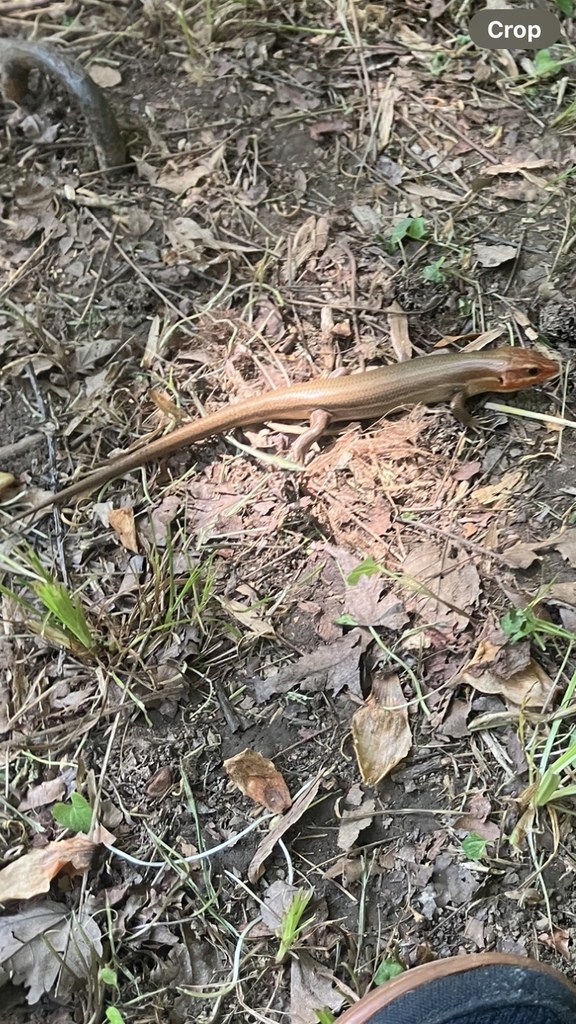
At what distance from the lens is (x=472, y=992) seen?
2025 mm

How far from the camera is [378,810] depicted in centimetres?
219

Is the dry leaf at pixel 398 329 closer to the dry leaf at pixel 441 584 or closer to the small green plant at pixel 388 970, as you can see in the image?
the dry leaf at pixel 441 584

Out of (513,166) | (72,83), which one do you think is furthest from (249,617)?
(72,83)

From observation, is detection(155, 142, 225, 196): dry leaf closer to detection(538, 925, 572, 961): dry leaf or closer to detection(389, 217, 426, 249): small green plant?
detection(389, 217, 426, 249): small green plant

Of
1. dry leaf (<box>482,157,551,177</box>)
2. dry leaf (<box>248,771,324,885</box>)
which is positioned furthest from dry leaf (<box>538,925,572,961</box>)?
dry leaf (<box>482,157,551,177</box>)

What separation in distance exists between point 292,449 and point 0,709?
1.35 meters

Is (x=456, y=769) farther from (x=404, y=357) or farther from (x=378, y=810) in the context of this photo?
(x=404, y=357)

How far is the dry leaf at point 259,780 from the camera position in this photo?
7.27ft

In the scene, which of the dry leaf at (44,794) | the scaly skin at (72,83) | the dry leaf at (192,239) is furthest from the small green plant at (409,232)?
the dry leaf at (44,794)

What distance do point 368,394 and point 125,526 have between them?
3.33 ft

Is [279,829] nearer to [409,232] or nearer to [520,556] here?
[520,556]

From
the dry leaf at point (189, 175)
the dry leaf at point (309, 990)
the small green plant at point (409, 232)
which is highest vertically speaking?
the dry leaf at point (189, 175)

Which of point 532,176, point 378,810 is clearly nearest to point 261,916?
point 378,810

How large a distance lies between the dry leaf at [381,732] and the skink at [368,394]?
94 centimetres
